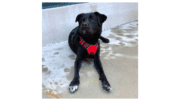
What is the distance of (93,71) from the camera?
2.36 meters

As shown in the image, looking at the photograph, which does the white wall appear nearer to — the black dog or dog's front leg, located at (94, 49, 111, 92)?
the black dog

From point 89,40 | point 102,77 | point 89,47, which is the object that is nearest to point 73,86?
point 102,77

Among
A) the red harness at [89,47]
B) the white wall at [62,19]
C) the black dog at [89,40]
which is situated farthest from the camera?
the white wall at [62,19]

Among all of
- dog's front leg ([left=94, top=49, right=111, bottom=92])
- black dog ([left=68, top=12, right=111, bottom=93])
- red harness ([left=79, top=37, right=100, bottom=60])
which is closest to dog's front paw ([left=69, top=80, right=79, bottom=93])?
black dog ([left=68, top=12, right=111, bottom=93])

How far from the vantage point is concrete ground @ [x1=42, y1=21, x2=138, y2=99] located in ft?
6.25

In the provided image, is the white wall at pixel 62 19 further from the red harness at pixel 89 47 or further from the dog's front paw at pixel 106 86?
the dog's front paw at pixel 106 86

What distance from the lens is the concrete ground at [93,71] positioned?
1.90 m

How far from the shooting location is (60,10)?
334 centimetres

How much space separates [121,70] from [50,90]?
1287 millimetres

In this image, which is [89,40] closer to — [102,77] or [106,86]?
[102,77]

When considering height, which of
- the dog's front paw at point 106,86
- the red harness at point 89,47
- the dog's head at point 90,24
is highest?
the dog's head at point 90,24

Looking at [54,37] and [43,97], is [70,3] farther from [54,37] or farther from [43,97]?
[43,97]

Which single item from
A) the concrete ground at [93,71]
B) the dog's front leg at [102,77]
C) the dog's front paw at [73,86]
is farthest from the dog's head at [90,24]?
the dog's front paw at [73,86]

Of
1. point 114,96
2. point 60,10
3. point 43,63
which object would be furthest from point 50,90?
point 60,10
